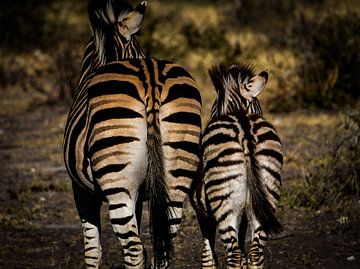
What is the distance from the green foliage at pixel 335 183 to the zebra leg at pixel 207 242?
271 centimetres

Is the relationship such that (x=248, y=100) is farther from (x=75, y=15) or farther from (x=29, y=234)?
(x=75, y=15)

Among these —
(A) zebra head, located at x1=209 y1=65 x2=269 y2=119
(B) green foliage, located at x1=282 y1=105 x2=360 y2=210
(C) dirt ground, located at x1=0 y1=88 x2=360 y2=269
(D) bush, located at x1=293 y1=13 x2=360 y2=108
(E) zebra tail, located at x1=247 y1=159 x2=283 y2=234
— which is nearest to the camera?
(E) zebra tail, located at x1=247 y1=159 x2=283 y2=234

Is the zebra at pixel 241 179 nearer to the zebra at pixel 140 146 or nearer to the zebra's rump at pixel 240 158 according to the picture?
the zebra's rump at pixel 240 158

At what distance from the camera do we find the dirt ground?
22.6ft

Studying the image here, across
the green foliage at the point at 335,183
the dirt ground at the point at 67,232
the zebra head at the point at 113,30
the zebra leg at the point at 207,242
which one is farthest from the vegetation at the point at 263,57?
the zebra head at the point at 113,30

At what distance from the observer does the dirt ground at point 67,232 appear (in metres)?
6.88

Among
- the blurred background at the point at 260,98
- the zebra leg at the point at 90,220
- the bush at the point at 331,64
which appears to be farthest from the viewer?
the bush at the point at 331,64

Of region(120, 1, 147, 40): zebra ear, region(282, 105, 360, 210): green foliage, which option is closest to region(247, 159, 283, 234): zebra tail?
region(120, 1, 147, 40): zebra ear

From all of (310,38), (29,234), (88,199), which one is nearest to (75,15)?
(310,38)

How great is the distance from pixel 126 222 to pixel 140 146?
1.56ft

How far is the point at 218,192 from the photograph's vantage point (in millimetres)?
5223

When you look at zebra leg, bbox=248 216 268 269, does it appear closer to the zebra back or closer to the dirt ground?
the zebra back

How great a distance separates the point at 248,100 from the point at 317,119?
23.9ft

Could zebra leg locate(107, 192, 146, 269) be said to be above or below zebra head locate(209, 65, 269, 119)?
below
